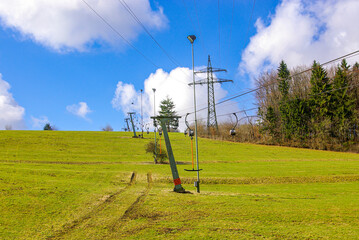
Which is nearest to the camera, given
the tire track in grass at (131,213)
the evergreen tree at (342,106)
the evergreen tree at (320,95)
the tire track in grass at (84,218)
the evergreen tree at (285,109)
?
the tire track in grass at (84,218)

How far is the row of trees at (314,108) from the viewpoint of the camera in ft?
186

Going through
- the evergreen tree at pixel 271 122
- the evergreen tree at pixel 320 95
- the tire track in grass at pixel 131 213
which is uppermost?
the evergreen tree at pixel 320 95

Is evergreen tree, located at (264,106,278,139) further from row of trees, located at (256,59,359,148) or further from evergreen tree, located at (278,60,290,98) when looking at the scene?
evergreen tree, located at (278,60,290,98)

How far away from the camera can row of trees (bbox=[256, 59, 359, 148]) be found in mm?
56625

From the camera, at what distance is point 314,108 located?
61.5 metres

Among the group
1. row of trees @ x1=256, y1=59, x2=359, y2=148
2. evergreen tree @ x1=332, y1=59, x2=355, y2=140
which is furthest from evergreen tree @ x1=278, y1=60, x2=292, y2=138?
evergreen tree @ x1=332, y1=59, x2=355, y2=140

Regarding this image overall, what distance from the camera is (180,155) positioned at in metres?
50.4

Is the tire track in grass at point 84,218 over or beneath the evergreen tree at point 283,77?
beneath

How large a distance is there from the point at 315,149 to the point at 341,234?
58515 millimetres

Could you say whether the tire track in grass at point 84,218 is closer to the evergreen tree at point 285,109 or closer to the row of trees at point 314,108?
the row of trees at point 314,108

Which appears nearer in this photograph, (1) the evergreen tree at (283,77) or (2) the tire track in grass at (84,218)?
(2) the tire track in grass at (84,218)

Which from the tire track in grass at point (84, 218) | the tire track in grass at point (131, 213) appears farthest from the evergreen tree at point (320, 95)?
the tire track in grass at point (84, 218)

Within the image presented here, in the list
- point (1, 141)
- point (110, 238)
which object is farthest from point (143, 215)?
point (1, 141)

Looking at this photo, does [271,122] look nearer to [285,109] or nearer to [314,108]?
[285,109]
